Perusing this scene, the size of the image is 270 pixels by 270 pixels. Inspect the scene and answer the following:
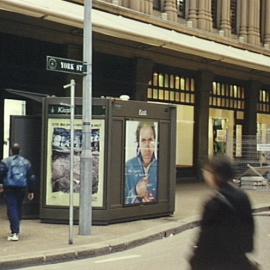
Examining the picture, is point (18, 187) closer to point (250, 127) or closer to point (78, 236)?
point (78, 236)

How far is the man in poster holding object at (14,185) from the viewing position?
11.5 m

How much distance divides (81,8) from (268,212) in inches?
299

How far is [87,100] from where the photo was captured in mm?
12172

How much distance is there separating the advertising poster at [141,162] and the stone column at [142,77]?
8.92 m

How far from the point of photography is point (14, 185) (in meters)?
11.6

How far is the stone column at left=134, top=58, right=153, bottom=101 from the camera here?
77.1 ft

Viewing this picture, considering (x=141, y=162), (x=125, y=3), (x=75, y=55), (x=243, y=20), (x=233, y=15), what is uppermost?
(x=233, y=15)

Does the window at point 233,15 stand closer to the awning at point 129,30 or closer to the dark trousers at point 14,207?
the awning at point 129,30

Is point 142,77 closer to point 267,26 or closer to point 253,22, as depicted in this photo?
point 253,22

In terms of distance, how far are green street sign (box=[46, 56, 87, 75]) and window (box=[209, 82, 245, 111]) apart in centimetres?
1711

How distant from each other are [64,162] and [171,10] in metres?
13.2

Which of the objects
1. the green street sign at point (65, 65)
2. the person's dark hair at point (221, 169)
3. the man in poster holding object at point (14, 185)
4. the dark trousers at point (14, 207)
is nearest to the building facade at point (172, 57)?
the green street sign at point (65, 65)

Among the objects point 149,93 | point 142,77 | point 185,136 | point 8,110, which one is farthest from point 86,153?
point 185,136

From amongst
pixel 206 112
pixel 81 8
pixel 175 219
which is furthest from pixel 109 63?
pixel 175 219
